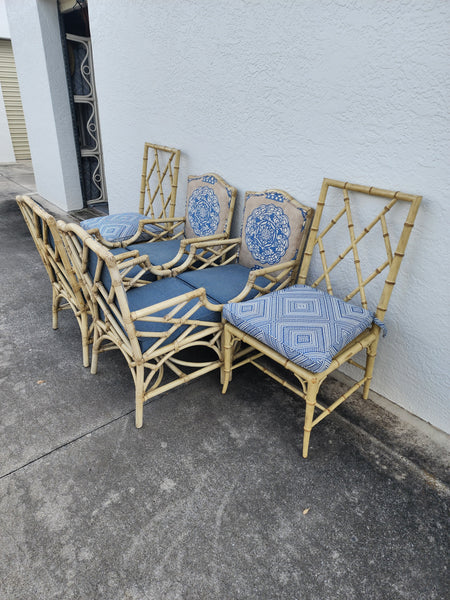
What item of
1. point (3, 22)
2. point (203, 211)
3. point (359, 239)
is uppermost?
point (3, 22)

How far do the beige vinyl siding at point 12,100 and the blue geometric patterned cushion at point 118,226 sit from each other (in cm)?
637

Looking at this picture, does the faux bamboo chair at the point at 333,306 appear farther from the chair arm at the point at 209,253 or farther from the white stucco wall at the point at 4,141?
the white stucco wall at the point at 4,141

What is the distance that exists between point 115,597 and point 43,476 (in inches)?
21.9

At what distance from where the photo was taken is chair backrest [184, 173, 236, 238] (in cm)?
234

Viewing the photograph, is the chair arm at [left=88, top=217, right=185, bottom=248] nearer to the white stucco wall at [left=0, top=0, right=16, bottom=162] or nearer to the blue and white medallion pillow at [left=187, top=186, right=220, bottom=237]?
the blue and white medallion pillow at [left=187, top=186, right=220, bottom=237]

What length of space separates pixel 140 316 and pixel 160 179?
5.60ft

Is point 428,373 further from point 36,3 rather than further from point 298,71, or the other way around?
point 36,3

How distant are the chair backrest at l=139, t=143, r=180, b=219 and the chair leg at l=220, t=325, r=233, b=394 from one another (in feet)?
4.58

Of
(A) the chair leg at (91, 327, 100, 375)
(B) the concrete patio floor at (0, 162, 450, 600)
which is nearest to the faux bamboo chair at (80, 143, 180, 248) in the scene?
(A) the chair leg at (91, 327, 100, 375)

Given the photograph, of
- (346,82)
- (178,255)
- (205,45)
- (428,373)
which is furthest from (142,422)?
(205,45)

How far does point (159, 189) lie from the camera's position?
3076 millimetres

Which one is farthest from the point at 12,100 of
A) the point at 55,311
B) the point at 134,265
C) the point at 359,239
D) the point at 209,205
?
the point at 359,239

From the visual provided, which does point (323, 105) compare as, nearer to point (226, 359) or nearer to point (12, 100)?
point (226, 359)

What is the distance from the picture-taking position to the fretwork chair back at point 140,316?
4.88 ft
